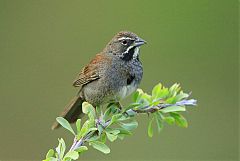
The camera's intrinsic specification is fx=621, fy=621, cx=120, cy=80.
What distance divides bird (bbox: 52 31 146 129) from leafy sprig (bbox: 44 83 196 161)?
96 centimetres

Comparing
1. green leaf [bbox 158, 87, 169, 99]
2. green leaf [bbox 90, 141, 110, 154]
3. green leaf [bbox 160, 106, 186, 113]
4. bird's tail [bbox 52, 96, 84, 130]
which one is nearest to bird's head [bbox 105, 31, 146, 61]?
bird's tail [bbox 52, 96, 84, 130]

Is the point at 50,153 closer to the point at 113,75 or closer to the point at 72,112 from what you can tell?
the point at 113,75

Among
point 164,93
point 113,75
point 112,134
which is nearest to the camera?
point 112,134

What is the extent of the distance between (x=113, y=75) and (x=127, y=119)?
53.3 inches

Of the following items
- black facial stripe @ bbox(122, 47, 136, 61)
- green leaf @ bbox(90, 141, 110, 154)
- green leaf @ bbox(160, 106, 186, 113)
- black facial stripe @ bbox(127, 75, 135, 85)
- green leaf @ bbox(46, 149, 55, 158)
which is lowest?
green leaf @ bbox(46, 149, 55, 158)

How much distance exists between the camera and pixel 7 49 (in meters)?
8.80

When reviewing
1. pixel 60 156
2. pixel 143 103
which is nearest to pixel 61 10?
pixel 143 103

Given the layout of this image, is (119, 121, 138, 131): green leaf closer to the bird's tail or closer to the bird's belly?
the bird's belly

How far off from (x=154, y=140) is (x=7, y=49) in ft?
8.68

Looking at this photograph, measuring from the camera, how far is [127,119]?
11.5ft

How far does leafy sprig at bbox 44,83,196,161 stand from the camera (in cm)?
322

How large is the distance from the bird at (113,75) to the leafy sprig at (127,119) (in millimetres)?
959

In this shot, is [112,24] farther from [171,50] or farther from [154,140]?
[154,140]

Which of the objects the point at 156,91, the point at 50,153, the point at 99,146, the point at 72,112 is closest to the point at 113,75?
the point at 72,112
